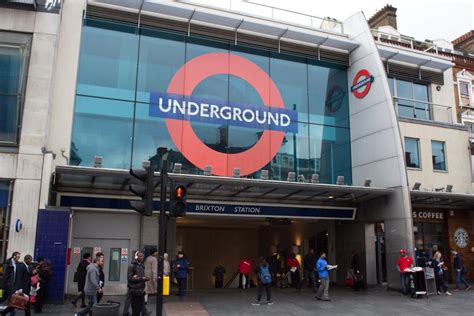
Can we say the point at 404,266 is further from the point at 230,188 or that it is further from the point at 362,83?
the point at 362,83

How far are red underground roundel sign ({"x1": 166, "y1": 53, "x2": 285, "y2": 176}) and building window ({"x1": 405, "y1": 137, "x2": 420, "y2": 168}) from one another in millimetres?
6018

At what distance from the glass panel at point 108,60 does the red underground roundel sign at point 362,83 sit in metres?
9.61

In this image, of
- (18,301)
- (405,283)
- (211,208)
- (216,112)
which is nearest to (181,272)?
(211,208)

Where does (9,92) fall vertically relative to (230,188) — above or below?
above

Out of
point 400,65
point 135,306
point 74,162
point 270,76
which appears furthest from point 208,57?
point 135,306

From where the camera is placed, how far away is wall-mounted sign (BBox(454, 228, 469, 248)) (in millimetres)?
21906

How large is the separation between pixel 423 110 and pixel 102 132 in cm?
1503

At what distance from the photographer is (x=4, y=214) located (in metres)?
14.1

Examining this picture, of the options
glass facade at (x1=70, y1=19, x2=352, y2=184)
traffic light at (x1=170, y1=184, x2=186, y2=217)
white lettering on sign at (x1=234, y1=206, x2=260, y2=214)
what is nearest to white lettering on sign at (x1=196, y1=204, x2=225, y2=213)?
white lettering on sign at (x1=234, y1=206, x2=260, y2=214)

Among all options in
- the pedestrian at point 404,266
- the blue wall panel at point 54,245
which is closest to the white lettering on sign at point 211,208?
the blue wall panel at point 54,245

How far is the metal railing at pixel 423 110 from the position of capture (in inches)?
847

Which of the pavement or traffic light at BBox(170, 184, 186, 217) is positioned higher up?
traffic light at BBox(170, 184, 186, 217)

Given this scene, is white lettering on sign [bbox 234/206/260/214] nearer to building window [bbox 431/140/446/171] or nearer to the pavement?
the pavement

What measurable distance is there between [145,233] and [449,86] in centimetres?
1666
